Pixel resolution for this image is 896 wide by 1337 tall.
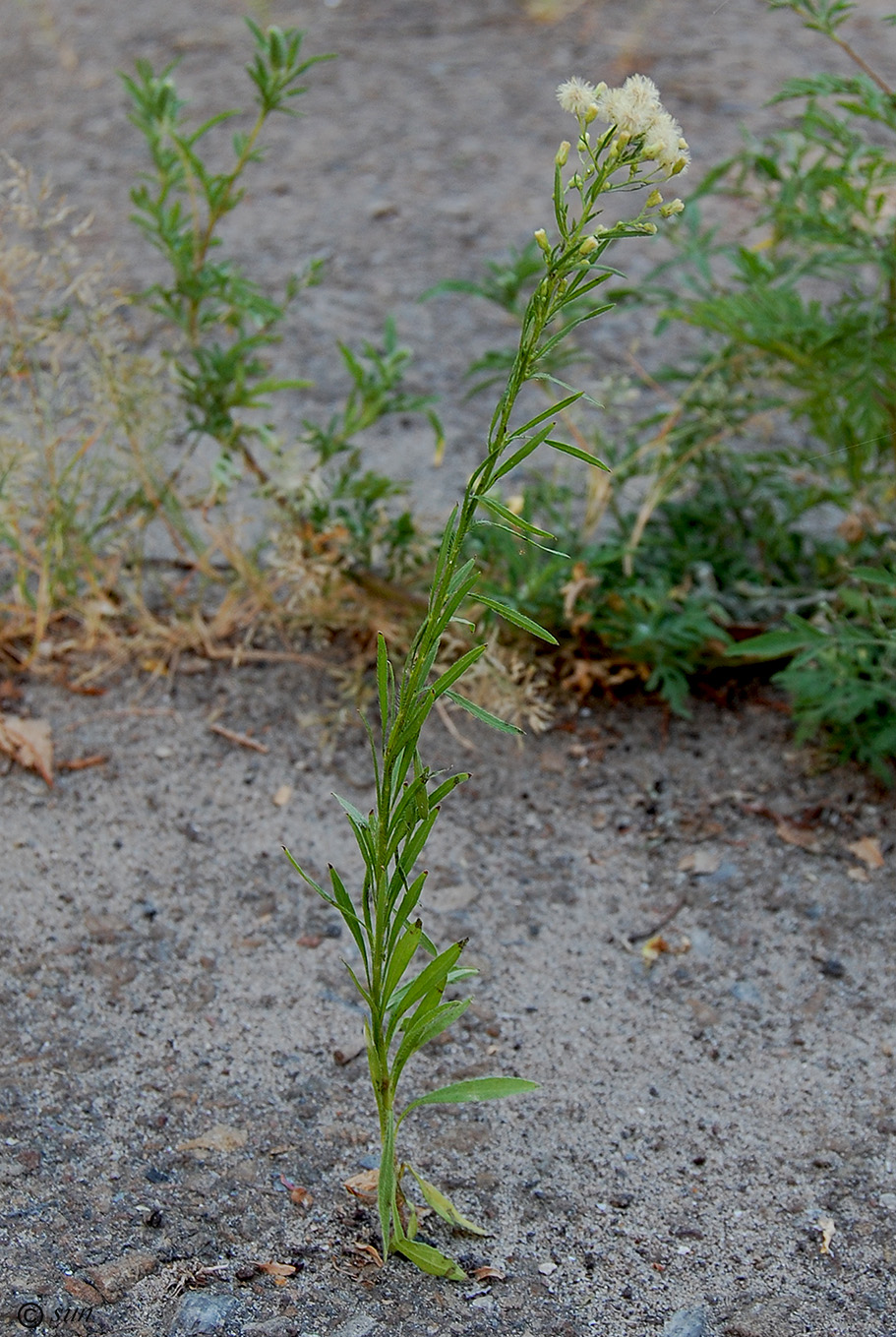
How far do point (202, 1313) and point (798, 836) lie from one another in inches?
50.6

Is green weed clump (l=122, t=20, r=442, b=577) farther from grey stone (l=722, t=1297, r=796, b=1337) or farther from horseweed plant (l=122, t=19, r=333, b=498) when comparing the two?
grey stone (l=722, t=1297, r=796, b=1337)

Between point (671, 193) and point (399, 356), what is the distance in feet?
4.50

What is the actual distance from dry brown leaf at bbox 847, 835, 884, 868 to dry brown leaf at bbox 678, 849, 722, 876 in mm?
231

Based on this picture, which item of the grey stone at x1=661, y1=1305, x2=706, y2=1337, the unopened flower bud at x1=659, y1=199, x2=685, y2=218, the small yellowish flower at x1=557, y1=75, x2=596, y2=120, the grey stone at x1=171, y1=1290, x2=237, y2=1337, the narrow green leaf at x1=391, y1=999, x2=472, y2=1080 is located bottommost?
the grey stone at x1=171, y1=1290, x2=237, y2=1337

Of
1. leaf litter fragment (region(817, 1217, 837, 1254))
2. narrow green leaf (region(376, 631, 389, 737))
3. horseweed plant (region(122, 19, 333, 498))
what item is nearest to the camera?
narrow green leaf (region(376, 631, 389, 737))

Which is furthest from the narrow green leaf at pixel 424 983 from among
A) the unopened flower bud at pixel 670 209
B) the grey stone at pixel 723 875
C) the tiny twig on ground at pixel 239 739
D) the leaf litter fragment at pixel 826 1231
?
the tiny twig on ground at pixel 239 739

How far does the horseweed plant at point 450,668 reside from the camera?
1197 millimetres

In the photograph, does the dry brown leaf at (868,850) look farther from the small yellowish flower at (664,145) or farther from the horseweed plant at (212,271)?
the small yellowish flower at (664,145)

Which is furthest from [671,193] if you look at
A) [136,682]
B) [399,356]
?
[136,682]

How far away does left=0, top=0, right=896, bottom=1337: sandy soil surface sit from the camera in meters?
1.53

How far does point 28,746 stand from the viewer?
90.6 inches

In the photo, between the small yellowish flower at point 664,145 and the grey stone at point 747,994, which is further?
the grey stone at point 747,994

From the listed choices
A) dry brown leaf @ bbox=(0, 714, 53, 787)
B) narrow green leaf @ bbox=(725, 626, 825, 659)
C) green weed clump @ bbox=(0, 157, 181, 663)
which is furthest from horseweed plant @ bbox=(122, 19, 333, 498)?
narrow green leaf @ bbox=(725, 626, 825, 659)

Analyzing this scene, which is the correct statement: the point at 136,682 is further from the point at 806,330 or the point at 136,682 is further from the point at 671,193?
the point at 671,193
